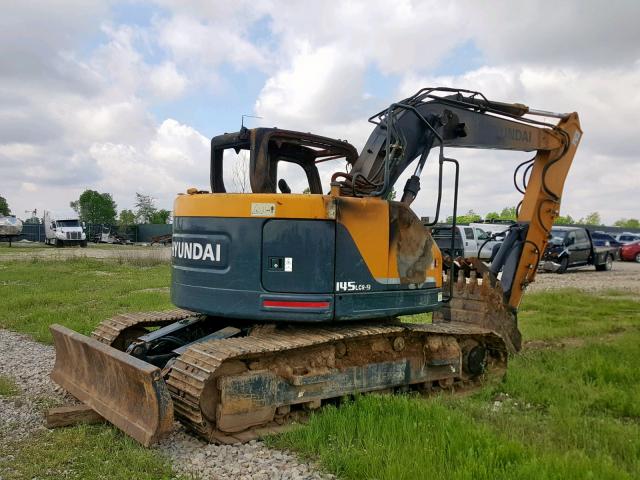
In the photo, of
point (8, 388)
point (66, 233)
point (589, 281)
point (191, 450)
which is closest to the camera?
point (191, 450)

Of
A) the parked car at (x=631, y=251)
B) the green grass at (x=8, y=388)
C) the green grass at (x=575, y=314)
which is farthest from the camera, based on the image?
the parked car at (x=631, y=251)

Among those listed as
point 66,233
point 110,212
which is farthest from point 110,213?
point 66,233

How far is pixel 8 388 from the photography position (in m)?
6.86

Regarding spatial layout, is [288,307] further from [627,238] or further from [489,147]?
[627,238]

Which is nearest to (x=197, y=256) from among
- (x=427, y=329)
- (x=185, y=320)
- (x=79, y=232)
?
(x=185, y=320)

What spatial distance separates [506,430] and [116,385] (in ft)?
11.4

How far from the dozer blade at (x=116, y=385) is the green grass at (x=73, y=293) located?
341cm

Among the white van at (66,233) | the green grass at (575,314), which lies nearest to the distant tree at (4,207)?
the white van at (66,233)

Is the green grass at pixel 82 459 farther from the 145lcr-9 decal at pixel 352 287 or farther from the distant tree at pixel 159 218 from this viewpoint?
the distant tree at pixel 159 218

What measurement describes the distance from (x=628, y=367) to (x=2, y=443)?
6.69m

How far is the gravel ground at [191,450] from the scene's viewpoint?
4.59m

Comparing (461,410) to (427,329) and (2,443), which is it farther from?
(2,443)

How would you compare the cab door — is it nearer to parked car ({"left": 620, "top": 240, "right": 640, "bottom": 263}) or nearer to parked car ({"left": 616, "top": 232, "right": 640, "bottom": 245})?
parked car ({"left": 620, "top": 240, "right": 640, "bottom": 263})

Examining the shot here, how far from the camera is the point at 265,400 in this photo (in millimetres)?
5508
